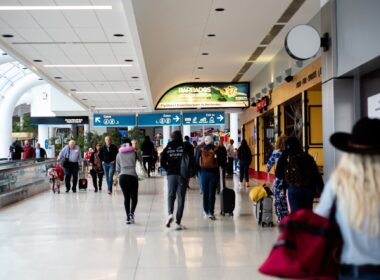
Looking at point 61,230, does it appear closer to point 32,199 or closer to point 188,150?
point 188,150

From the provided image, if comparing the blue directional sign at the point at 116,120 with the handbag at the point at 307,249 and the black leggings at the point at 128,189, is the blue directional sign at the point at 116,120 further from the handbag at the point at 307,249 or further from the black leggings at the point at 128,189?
the handbag at the point at 307,249

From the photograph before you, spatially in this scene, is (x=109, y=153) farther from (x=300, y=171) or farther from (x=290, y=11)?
(x=300, y=171)

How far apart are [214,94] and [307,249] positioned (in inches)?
907

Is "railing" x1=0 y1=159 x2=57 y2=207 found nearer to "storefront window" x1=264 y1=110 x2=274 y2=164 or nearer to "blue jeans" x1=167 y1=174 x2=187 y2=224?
"blue jeans" x1=167 y1=174 x2=187 y2=224

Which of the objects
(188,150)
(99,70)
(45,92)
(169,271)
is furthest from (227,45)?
(45,92)

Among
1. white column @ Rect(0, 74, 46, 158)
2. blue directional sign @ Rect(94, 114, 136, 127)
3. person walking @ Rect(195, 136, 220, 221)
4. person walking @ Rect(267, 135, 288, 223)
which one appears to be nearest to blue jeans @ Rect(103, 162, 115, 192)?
person walking @ Rect(195, 136, 220, 221)

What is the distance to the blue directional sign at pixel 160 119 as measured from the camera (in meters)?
26.4

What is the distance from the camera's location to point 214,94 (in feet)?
82.4

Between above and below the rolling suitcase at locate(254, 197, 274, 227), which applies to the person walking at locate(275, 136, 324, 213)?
above

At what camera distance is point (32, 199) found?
1396 cm

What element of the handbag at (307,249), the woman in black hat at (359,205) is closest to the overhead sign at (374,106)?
the woman in black hat at (359,205)

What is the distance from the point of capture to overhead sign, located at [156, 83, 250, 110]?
25.0 m

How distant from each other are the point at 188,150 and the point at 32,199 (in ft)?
22.2

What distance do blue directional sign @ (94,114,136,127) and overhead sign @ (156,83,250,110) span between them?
3731 mm
